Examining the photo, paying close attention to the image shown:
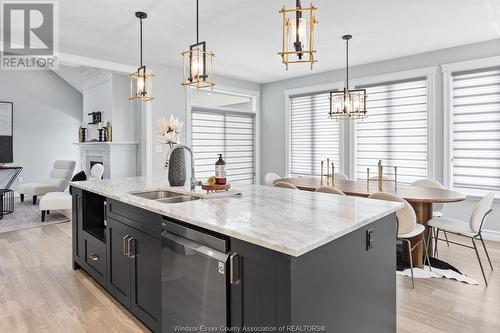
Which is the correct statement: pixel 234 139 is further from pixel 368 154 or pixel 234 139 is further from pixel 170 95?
pixel 368 154

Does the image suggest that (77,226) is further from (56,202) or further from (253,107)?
(253,107)

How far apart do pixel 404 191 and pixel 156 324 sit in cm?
287

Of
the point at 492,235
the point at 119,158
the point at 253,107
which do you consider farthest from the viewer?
the point at 253,107

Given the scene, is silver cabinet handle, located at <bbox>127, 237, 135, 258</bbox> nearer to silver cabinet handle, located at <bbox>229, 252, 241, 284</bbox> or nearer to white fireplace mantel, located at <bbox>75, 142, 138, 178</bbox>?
silver cabinet handle, located at <bbox>229, 252, 241, 284</bbox>

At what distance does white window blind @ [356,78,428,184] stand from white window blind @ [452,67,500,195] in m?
0.41

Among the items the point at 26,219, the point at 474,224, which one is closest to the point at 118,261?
the point at 474,224

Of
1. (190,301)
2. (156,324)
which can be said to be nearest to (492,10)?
(190,301)

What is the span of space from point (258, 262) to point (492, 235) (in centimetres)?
437

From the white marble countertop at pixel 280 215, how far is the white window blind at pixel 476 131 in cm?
319

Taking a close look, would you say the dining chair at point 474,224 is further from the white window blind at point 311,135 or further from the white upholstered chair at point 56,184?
the white upholstered chair at point 56,184

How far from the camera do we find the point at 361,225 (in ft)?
5.16

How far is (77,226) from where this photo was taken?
3.16 metres

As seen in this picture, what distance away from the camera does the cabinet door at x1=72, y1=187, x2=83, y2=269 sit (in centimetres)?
306

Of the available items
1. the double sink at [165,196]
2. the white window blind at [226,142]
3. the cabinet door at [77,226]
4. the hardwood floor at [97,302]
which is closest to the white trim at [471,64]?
the hardwood floor at [97,302]
